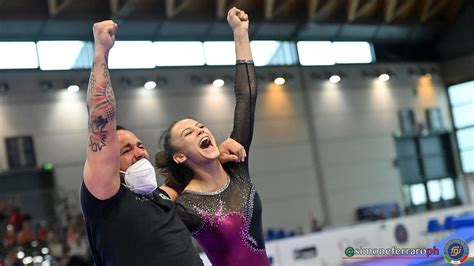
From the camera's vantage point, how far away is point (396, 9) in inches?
779

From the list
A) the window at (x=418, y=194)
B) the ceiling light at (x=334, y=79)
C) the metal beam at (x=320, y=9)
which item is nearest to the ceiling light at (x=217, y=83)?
the metal beam at (x=320, y=9)

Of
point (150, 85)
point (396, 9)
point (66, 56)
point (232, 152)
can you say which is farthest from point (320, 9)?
point (232, 152)

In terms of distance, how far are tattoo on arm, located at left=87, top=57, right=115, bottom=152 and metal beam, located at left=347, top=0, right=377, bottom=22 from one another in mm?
17128

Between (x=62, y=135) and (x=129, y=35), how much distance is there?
2841 millimetres

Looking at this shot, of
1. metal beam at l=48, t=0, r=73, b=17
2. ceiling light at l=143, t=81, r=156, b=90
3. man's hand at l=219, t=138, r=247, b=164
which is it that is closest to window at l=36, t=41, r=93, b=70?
metal beam at l=48, t=0, r=73, b=17

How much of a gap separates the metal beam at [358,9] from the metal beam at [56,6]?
7.96 metres

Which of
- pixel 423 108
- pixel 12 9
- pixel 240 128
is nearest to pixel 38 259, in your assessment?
pixel 12 9

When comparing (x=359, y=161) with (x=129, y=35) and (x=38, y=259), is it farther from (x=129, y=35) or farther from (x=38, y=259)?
(x=38, y=259)

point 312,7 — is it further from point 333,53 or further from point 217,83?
point 217,83

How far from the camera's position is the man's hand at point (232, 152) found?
2432mm

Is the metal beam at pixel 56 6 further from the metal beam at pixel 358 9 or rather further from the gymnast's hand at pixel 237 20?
the gymnast's hand at pixel 237 20

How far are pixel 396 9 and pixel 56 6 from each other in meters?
10.4

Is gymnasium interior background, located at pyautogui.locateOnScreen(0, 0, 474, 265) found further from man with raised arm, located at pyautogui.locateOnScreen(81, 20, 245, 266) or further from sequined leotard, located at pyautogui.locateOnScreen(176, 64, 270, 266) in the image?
man with raised arm, located at pyautogui.locateOnScreen(81, 20, 245, 266)

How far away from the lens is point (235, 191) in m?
2.40
